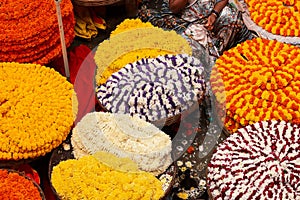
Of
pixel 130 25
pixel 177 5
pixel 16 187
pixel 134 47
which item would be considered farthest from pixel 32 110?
pixel 177 5

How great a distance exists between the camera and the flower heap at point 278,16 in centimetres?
338

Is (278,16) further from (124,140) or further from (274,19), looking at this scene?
(124,140)

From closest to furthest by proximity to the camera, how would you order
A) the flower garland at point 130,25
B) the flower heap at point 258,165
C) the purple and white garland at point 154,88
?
1. the flower heap at point 258,165
2. the purple and white garland at point 154,88
3. the flower garland at point 130,25

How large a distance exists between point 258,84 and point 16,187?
1.39 m

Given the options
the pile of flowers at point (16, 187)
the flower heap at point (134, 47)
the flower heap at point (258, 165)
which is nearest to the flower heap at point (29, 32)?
the flower heap at point (134, 47)

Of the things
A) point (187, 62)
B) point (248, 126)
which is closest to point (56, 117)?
point (187, 62)

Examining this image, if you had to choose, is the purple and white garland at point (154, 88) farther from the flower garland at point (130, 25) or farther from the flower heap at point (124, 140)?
the flower garland at point (130, 25)

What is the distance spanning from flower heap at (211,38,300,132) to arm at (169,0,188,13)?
2.10 ft

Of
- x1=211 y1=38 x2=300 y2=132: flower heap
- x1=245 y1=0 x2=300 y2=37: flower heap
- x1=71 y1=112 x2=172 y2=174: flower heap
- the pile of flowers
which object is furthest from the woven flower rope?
the pile of flowers

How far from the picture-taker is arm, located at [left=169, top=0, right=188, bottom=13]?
3484 millimetres

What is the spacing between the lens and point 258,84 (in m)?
2.84

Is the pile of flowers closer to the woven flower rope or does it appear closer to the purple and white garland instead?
the purple and white garland

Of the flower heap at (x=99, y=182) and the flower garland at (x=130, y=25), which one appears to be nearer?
the flower heap at (x=99, y=182)

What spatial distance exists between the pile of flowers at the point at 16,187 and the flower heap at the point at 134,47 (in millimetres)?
820
